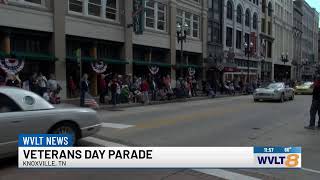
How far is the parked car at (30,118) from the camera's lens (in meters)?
7.29

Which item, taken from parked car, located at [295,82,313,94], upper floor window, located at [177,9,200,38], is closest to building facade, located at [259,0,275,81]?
Answer: parked car, located at [295,82,313,94]

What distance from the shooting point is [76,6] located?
2547cm

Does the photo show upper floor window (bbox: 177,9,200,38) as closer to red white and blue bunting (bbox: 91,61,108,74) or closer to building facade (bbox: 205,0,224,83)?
building facade (bbox: 205,0,224,83)

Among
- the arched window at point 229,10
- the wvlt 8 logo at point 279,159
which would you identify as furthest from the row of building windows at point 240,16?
the wvlt 8 logo at point 279,159

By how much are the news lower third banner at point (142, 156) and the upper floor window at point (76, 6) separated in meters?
20.0

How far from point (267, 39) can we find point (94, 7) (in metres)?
43.3

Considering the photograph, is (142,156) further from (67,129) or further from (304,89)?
(304,89)

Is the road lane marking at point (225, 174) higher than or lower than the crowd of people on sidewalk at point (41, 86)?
lower

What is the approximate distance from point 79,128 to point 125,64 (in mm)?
20263

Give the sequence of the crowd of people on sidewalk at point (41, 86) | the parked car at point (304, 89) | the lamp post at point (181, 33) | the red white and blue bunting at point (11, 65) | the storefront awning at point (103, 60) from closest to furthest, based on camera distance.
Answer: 1. the crowd of people on sidewalk at point (41, 86)
2. the red white and blue bunting at point (11, 65)
3. the storefront awning at point (103, 60)
4. the lamp post at point (181, 33)
5. the parked car at point (304, 89)

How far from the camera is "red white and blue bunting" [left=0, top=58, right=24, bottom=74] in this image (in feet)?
64.4

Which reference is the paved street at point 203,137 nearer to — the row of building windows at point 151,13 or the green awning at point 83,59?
the green awning at point 83,59

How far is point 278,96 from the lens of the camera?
24812mm

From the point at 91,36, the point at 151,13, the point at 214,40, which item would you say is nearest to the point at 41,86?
the point at 91,36
